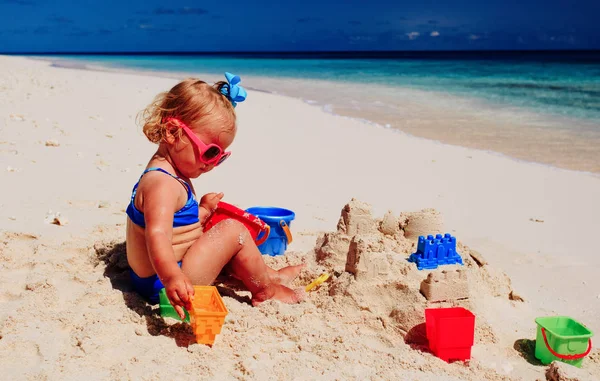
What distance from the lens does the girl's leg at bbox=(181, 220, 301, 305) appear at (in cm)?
258

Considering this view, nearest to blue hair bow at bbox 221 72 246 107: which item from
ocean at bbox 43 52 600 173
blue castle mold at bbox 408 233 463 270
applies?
blue castle mold at bbox 408 233 463 270

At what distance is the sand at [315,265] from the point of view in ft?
7.15

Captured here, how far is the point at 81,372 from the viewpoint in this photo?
2.01 m

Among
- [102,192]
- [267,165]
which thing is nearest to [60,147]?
[102,192]

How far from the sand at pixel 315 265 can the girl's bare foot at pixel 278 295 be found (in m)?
0.08

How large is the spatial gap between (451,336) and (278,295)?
0.85 meters

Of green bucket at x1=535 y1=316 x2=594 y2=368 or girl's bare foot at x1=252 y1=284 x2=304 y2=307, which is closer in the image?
green bucket at x1=535 y1=316 x2=594 y2=368

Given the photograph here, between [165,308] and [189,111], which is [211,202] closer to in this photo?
[189,111]

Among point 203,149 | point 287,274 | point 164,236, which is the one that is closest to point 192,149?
point 203,149

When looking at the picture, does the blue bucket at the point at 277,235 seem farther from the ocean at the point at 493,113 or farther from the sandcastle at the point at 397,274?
the ocean at the point at 493,113

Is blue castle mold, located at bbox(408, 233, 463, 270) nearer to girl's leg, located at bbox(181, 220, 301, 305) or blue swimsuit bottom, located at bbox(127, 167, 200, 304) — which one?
girl's leg, located at bbox(181, 220, 301, 305)

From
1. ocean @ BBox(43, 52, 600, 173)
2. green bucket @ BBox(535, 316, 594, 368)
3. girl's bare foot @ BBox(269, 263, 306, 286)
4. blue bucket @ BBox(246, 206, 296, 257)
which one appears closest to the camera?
green bucket @ BBox(535, 316, 594, 368)

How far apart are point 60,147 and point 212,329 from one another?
4.16 m

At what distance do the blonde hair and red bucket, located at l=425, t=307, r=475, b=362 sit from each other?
49.9 inches
